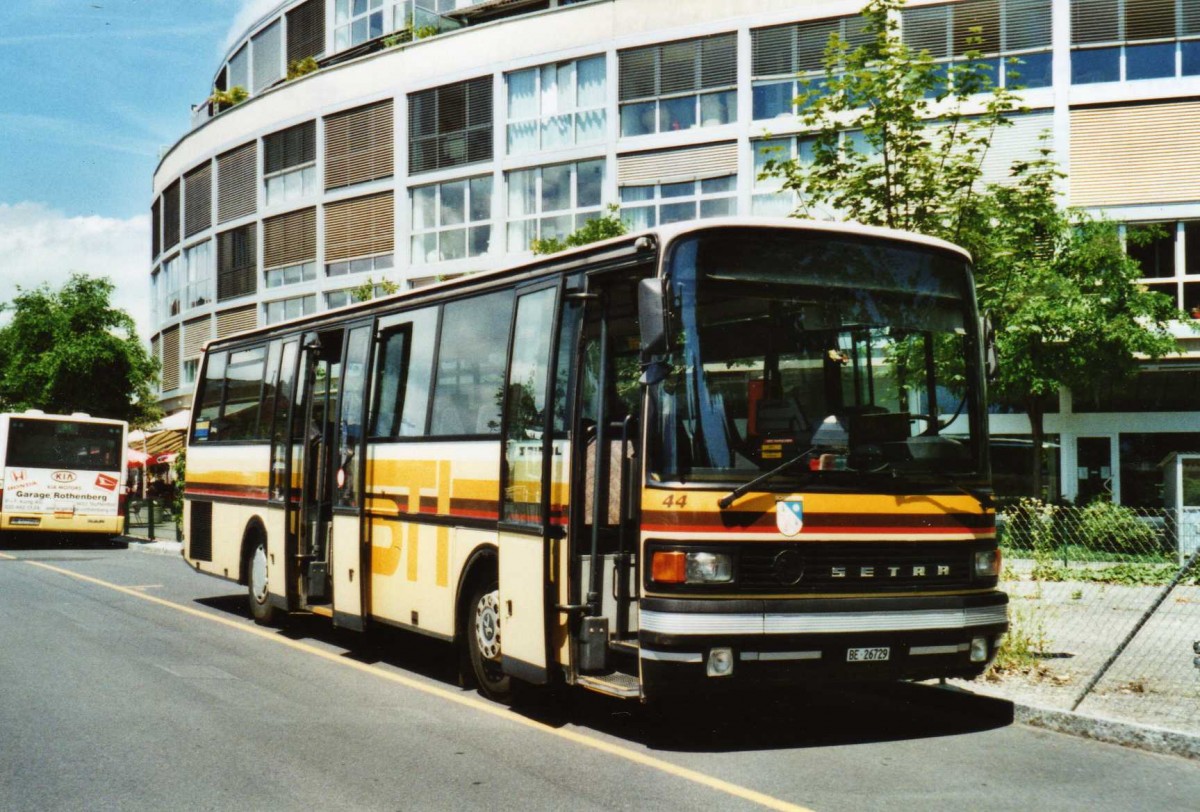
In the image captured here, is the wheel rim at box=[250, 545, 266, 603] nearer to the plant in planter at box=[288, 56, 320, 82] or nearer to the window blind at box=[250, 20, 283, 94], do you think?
the plant in planter at box=[288, 56, 320, 82]

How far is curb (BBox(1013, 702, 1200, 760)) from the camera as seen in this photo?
730 centimetres

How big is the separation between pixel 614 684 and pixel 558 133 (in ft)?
96.2

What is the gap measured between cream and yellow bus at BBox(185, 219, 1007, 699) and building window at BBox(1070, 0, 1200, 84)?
2284cm

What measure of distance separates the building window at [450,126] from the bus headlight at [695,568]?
31.0m

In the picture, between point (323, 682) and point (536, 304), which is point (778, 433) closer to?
point (536, 304)

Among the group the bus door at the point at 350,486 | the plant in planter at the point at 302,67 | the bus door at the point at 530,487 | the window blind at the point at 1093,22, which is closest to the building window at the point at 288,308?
the plant in planter at the point at 302,67

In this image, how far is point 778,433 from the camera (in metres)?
7.28

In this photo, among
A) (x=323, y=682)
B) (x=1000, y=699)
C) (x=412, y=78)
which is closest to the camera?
(x=1000, y=699)

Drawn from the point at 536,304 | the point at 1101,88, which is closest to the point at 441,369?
the point at 536,304

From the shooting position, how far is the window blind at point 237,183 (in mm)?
45125

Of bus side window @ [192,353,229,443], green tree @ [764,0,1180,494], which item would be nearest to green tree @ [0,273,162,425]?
bus side window @ [192,353,229,443]

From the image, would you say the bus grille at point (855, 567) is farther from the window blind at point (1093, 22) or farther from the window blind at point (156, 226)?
the window blind at point (156, 226)

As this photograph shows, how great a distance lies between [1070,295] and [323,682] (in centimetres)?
1664

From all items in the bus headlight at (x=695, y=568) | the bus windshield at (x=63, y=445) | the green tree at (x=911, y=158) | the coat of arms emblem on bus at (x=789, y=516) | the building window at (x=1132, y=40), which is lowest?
the bus headlight at (x=695, y=568)
